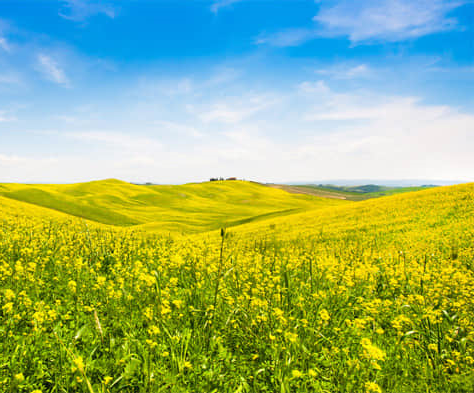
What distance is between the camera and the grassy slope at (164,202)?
6003 centimetres

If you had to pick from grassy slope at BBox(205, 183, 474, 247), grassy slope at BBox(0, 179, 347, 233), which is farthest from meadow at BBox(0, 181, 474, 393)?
grassy slope at BBox(0, 179, 347, 233)

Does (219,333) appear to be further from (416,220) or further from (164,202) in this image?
(164,202)

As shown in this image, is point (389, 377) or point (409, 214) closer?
point (389, 377)

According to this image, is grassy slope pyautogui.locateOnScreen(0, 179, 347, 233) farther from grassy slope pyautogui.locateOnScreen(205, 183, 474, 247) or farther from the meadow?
the meadow

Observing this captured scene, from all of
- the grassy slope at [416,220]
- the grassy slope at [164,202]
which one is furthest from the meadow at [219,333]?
the grassy slope at [164,202]

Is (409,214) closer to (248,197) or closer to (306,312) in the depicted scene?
(306,312)

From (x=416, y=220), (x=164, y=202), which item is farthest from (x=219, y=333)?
(x=164, y=202)

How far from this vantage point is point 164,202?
94125 millimetres

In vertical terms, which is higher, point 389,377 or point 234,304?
point 234,304

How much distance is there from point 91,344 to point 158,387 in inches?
57.8

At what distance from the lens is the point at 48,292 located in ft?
17.9

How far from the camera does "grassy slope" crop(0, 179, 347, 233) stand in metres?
60.0

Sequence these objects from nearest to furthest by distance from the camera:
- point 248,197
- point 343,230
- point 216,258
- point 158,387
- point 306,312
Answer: point 158,387
point 306,312
point 216,258
point 343,230
point 248,197

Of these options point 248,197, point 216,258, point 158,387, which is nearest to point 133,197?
point 248,197
